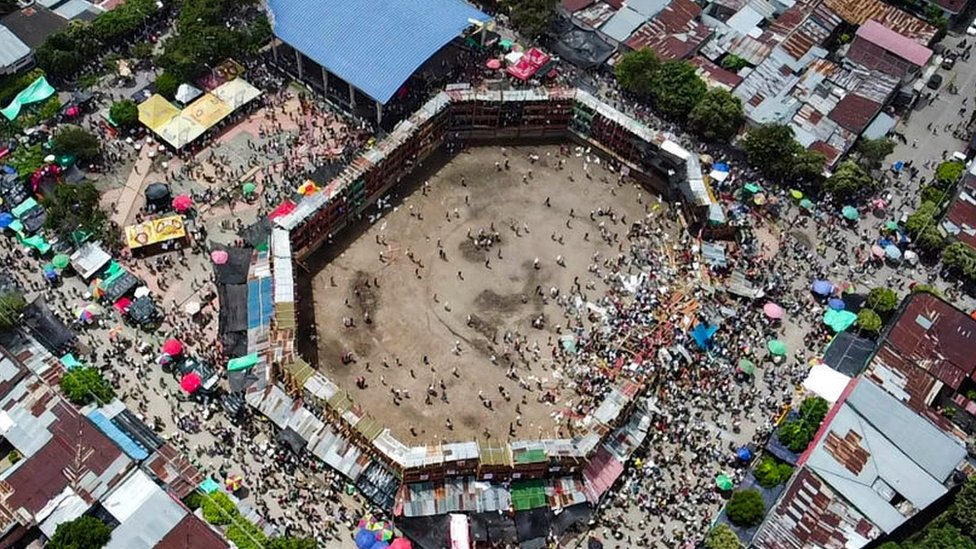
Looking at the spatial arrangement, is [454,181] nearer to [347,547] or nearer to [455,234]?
[455,234]

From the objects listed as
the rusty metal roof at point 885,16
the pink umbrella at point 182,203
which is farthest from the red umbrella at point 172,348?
the rusty metal roof at point 885,16

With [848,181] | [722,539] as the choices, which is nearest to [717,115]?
[848,181]

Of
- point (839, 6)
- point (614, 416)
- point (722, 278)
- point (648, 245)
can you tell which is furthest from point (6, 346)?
point (839, 6)

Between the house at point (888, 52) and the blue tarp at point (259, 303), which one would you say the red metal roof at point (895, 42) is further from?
the blue tarp at point (259, 303)

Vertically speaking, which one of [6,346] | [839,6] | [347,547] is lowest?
[6,346]

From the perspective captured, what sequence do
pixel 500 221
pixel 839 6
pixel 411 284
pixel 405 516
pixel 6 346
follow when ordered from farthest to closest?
pixel 839 6, pixel 500 221, pixel 411 284, pixel 6 346, pixel 405 516

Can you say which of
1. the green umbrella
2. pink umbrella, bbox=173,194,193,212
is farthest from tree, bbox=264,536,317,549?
the green umbrella

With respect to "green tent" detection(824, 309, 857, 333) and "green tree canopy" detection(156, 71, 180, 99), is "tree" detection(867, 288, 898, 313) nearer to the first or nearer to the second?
"green tent" detection(824, 309, 857, 333)
